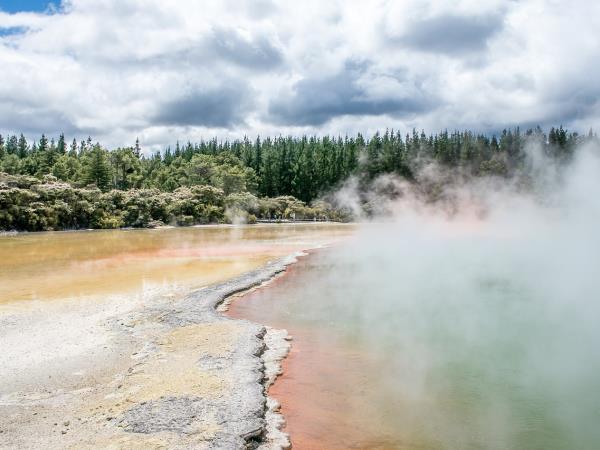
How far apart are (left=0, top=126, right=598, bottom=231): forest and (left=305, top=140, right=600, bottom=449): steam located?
34710 millimetres

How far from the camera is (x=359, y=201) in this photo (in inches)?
3295

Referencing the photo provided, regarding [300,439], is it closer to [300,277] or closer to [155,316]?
[155,316]

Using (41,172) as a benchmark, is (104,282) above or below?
below

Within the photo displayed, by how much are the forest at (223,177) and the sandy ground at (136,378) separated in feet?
134

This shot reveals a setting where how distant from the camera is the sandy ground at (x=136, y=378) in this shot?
6.32 meters

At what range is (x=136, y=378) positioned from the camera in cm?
823

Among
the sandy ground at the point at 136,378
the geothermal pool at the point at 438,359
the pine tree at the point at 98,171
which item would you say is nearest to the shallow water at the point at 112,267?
the sandy ground at the point at 136,378

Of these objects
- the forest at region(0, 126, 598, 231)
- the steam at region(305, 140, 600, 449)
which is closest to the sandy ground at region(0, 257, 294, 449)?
the steam at region(305, 140, 600, 449)

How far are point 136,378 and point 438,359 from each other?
547 cm

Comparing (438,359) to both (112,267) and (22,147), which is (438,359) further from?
(22,147)

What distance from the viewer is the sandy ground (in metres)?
6.32

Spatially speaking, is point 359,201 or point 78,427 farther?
point 359,201

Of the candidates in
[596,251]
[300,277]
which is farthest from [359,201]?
[300,277]

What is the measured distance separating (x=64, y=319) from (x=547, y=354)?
10853 millimetres
